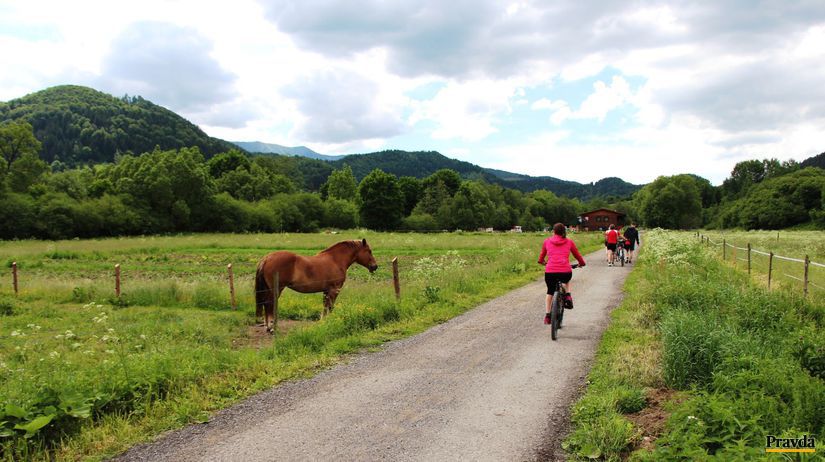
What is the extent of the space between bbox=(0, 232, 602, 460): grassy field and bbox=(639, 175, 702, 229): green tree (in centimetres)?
9985

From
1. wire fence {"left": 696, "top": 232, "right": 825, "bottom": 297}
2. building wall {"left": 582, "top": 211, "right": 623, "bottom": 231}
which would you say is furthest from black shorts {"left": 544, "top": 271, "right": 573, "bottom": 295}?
building wall {"left": 582, "top": 211, "right": 623, "bottom": 231}

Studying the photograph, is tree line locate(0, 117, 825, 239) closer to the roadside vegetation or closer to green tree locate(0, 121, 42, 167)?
green tree locate(0, 121, 42, 167)

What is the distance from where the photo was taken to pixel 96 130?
545 ft

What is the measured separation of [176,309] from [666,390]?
1344cm

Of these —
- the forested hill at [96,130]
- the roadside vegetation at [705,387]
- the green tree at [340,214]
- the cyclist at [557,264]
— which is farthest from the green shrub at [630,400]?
the forested hill at [96,130]

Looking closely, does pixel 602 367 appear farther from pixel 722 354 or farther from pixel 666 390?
pixel 722 354

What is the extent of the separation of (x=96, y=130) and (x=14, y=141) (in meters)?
124

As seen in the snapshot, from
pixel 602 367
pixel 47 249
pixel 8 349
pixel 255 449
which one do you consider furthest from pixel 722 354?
pixel 47 249

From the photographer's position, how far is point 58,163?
14662 centimetres

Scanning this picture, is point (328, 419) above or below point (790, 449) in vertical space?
below

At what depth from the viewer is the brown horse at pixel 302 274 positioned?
11914 millimetres

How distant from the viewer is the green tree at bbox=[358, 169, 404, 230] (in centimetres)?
9281

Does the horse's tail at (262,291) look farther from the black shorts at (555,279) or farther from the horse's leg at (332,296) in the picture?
the black shorts at (555,279)

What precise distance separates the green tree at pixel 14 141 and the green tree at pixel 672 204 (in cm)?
11642
